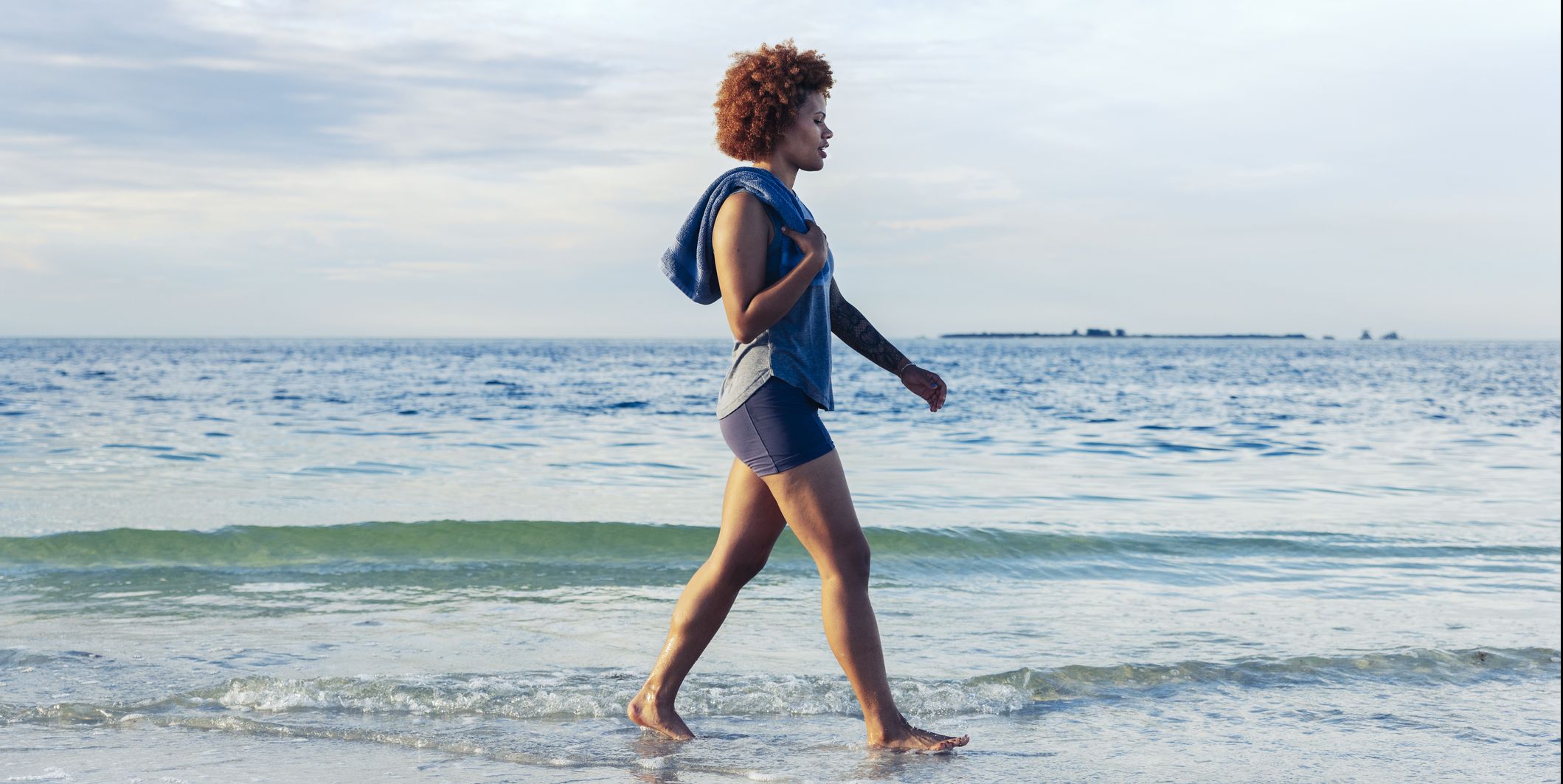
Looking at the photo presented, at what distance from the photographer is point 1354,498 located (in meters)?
10.4

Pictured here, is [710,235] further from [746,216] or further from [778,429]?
[778,429]

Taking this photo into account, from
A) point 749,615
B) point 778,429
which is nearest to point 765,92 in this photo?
point 778,429

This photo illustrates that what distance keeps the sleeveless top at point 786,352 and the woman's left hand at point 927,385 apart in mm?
293

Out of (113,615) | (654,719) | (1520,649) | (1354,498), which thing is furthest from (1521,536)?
(113,615)

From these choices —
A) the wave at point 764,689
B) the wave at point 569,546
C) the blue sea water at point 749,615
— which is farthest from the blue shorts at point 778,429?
the wave at point 569,546

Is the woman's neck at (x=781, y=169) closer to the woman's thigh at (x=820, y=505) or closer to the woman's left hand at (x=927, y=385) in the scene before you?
the woman's left hand at (x=927, y=385)

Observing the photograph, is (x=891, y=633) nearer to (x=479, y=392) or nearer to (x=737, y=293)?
(x=737, y=293)

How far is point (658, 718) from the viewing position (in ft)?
11.3

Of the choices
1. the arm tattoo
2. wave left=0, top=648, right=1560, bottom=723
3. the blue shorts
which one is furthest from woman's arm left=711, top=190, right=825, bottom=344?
wave left=0, top=648, right=1560, bottom=723

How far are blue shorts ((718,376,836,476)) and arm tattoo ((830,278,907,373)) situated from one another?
0.37 metres

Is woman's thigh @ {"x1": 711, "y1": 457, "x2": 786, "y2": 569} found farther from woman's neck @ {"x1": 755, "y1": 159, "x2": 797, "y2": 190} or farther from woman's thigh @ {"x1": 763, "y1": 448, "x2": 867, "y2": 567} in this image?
woman's neck @ {"x1": 755, "y1": 159, "x2": 797, "y2": 190}

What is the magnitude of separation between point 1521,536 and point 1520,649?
4.16 meters

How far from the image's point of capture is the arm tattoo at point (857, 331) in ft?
11.2

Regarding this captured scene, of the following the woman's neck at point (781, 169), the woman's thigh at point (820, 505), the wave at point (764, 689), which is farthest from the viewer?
the wave at point (764, 689)
